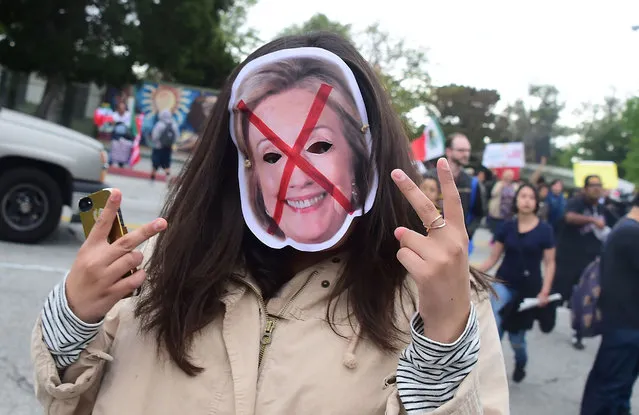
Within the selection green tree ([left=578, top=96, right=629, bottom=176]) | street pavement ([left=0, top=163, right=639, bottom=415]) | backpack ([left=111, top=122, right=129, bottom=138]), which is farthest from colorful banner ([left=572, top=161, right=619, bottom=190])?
green tree ([left=578, top=96, right=629, bottom=176])

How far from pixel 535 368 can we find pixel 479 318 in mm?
4626

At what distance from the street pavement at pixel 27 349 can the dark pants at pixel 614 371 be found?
2.55 feet

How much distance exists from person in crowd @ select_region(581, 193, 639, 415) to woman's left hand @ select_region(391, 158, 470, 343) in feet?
9.65

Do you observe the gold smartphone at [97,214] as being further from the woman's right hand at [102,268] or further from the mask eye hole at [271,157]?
the mask eye hole at [271,157]

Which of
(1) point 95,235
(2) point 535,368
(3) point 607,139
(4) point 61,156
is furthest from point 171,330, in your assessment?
Answer: (3) point 607,139

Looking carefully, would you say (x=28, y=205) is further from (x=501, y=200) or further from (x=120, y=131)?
(x=120, y=131)

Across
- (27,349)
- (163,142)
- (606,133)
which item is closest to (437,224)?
(27,349)

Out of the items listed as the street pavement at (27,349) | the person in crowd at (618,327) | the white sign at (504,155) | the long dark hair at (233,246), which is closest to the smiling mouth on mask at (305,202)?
the long dark hair at (233,246)

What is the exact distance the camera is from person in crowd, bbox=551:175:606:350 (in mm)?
6949

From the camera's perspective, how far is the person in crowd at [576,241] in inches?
274

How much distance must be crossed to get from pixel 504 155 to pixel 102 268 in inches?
568

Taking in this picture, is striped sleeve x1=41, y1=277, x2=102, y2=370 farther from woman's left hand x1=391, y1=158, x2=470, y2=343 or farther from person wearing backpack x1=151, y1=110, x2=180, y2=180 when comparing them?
person wearing backpack x1=151, y1=110, x2=180, y2=180

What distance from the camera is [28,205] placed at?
6.79m

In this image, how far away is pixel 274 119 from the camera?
152 centimetres
